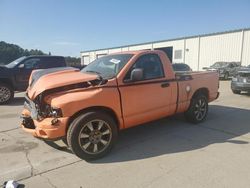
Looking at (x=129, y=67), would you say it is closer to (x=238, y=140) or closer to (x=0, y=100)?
(x=238, y=140)

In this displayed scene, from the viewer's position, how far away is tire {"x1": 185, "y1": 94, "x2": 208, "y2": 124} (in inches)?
241

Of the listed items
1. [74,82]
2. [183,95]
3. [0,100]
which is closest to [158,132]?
[183,95]

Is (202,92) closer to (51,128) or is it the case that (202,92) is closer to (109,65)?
(109,65)

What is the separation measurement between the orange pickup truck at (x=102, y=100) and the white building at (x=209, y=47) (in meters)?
23.7

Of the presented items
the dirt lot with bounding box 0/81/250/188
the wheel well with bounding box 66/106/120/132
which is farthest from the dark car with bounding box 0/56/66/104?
the wheel well with bounding box 66/106/120/132

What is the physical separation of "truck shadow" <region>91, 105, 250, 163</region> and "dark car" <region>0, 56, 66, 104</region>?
636 cm

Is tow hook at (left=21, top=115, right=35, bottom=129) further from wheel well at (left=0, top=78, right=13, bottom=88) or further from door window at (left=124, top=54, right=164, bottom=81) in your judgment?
wheel well at (left=0, top=78, right=13, bottom=88)

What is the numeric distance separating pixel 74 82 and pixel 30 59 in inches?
299

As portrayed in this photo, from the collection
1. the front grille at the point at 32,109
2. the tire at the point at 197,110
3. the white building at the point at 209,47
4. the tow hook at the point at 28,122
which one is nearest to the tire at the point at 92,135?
the front grille at the point at 32,109

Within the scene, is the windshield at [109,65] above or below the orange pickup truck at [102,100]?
above

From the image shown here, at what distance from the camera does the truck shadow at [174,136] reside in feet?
14.6

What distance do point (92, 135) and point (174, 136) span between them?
2035mm

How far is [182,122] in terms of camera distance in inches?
254

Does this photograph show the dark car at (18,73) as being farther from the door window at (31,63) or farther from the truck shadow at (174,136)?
the truck shadow at (174,136)
